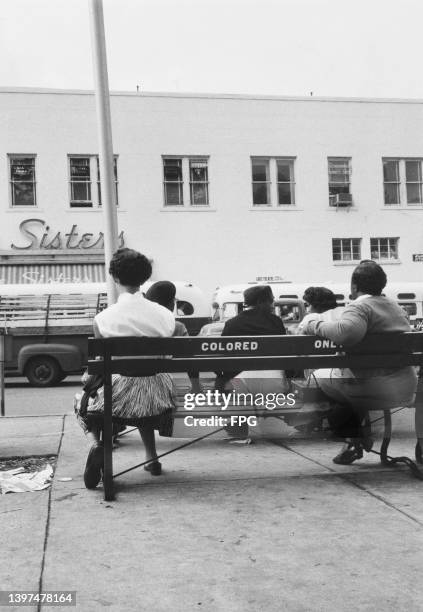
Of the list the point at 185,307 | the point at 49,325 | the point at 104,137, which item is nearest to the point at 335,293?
the point at 185,307

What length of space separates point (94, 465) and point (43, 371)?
1200 cm

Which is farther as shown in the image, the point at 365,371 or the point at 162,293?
the point at 162,293

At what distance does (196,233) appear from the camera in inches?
944

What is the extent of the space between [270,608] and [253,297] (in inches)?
159

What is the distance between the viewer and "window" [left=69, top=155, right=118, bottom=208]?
77.4ft

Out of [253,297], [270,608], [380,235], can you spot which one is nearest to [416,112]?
[380,235]

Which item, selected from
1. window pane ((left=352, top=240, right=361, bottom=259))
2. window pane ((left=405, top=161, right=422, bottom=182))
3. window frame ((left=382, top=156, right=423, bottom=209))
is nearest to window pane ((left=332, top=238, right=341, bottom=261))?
window pane ((left=352, top=240, right=361, bottom=259))

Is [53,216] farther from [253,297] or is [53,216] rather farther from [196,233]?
[253,297]

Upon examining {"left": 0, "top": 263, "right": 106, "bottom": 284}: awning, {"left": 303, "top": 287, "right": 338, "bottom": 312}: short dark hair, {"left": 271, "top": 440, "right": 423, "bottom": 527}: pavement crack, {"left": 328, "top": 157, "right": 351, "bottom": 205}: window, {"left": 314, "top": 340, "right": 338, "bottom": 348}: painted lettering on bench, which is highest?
{"left": 328, "top": 157, "right": 351, "bottom": 205}: window

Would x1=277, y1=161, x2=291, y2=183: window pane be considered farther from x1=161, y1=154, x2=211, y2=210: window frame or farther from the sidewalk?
the sidewalk

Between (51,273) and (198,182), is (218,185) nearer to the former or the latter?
(198,182)

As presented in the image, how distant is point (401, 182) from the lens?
84.7 ft

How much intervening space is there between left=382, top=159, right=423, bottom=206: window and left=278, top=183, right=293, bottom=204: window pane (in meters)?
3.48

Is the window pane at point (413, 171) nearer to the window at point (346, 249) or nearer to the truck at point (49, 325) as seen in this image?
the window at point (346, 249)
